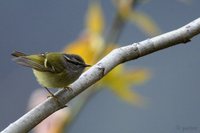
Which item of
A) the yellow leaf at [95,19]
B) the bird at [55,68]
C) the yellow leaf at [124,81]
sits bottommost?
the yellow leaf at [124,81]

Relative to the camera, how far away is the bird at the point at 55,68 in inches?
51.0

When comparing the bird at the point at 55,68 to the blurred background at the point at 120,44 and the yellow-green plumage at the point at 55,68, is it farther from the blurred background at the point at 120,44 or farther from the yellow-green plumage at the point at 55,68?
the blurred background at the point at 120,44

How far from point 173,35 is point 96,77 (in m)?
0.15

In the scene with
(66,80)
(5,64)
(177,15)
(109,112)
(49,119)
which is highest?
(177,15)

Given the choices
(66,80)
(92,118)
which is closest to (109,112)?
(92,118)

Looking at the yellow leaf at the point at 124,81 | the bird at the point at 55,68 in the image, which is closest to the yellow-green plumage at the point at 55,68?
the bird at the point at 55,68

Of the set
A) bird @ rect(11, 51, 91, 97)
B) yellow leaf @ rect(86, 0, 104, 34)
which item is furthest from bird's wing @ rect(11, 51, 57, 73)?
yellow leaf @ rect(86, 0, 104, 34)

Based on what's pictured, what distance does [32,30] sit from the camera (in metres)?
2.75

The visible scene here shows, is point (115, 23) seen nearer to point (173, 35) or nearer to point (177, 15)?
point (173, 35)

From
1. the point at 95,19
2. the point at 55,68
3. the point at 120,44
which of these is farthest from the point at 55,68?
the point at 120,44

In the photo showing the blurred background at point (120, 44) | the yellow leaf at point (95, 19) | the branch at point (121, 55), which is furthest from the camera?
the blurred background at point (120, 44)

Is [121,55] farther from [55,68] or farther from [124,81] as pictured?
[55,68]

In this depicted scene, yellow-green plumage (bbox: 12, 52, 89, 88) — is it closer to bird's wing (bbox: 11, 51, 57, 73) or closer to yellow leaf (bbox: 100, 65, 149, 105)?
bird's wing (bbox: 11, 51, 57, 73)

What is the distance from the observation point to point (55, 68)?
53.4 inches
